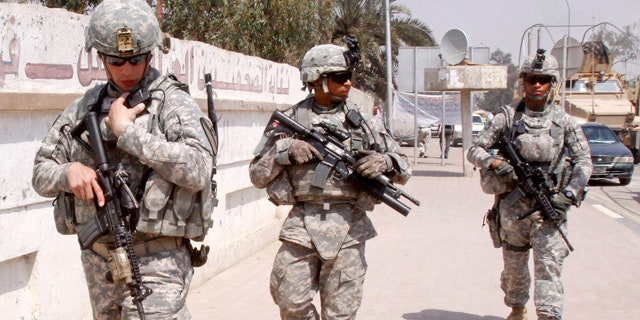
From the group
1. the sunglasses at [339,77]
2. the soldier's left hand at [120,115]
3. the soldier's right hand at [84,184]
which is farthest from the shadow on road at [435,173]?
the soldier's right hand at [84,184]

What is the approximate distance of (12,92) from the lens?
4.58m

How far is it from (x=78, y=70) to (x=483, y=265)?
15.3 feet

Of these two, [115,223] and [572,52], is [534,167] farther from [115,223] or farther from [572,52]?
[572,52]

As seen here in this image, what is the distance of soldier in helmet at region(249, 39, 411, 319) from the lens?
14.9 ft

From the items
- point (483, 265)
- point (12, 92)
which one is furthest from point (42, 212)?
point (483, 265)

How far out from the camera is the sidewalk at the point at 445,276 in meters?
6.54

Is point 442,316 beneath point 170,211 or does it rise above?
beneath

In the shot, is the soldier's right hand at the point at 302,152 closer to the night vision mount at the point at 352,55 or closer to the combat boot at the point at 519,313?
the night vision mount at the point at 352,55

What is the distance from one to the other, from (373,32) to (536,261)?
25.3 metres

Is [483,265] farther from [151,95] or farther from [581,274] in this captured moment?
[151,95]

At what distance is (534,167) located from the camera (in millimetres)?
5770

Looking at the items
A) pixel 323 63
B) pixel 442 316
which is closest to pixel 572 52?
pixel 442 316

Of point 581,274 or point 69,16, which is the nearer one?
point 69,16

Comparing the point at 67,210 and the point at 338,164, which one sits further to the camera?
the point at 338,164
